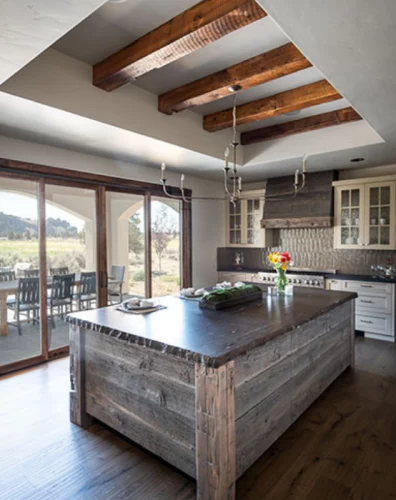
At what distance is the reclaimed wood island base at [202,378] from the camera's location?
173cm

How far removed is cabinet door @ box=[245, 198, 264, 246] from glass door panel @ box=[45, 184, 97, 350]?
2.93 meters

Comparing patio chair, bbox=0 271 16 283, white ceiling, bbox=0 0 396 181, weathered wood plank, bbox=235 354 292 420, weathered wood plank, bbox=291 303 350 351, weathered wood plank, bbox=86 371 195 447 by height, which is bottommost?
weathered wood plank, bbox=86 371 195 447

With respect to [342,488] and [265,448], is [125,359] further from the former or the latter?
[342,488]

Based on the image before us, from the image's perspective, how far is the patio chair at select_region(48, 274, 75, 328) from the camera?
4020 mm

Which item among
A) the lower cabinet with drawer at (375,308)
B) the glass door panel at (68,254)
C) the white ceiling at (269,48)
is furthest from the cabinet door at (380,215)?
the glass door panel at (68,254)

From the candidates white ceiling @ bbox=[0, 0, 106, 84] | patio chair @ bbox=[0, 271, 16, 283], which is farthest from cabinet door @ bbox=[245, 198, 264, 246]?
white ceiling @ bbox=[0, 0, 106, 84]

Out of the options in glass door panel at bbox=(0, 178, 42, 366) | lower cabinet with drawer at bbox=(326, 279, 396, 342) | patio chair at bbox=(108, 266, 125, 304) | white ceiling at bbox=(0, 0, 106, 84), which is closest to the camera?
white ceiling at bbox=(0, 0, 106, 84)

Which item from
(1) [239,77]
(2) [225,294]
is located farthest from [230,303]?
(1) [239,77]

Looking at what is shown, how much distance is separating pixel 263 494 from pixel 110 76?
10.4ft

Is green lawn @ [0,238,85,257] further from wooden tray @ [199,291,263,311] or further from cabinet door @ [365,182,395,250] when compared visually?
cabinet door @ [365,182,395,250]

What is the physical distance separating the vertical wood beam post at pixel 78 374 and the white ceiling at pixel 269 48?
1863 millimetres

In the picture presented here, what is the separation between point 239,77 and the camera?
2797 mm

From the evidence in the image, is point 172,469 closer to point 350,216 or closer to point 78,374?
point 78,374

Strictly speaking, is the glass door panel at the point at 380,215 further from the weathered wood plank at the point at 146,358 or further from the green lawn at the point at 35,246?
the green lawn at the point at 35,246
